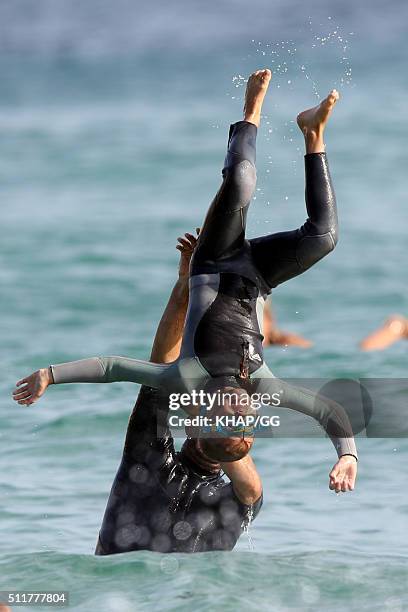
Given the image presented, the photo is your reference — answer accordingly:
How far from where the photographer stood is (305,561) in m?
7.68

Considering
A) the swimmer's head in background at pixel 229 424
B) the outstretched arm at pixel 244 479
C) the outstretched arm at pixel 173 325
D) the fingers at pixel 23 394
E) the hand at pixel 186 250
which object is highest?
the hand at pixel 186 250

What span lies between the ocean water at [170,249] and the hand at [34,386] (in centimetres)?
148

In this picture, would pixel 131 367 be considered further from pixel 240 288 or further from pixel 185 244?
pixel 185 244

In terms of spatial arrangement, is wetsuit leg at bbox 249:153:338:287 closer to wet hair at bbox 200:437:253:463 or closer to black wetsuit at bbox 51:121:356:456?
black wetsuit at bbox 51:121:356:456

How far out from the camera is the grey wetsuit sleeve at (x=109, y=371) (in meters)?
6.08

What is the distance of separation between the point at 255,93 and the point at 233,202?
585 millimetres

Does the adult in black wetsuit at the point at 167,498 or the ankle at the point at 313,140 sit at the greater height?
the ankle at the point at 313,140

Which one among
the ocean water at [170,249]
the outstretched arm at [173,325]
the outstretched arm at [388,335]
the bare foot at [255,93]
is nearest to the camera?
the bare foot at [255,93]

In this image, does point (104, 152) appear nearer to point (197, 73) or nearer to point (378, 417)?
point (197, 73)

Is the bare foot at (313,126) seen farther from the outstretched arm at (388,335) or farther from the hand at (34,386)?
the outstretched arm at (388,335)

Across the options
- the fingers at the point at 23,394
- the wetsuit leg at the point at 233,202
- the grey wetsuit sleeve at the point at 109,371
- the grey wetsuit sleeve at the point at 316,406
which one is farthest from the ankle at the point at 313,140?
the fingers at the point at 23,394

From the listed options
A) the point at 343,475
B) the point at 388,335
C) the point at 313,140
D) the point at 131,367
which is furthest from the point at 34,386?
the point at 388,335

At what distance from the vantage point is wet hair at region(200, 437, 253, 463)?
250 inches

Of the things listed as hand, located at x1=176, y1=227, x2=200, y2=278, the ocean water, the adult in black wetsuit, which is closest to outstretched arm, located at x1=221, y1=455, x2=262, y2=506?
the adult in black wetsuit
